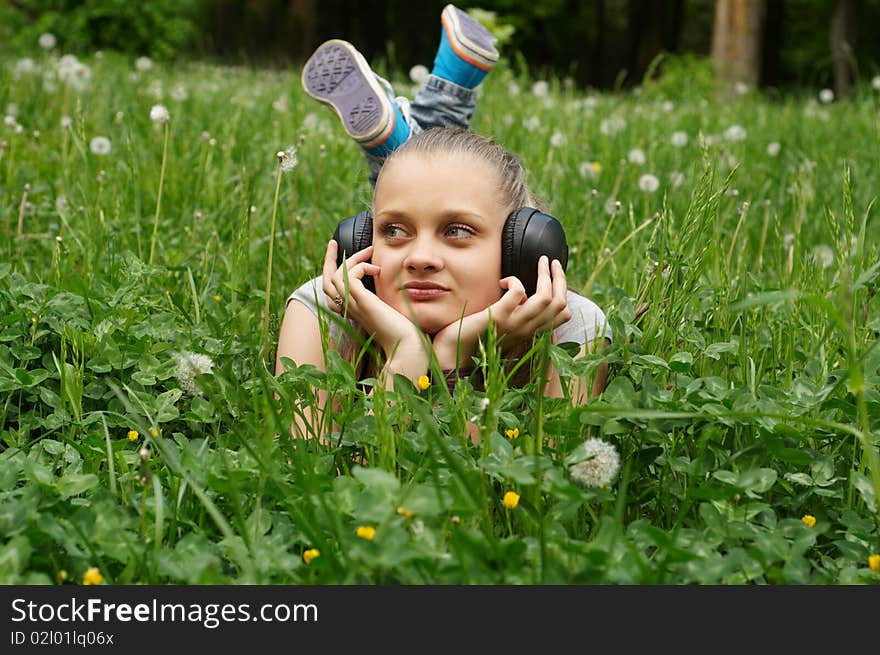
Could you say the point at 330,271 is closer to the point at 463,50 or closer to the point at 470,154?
the point at 470,154

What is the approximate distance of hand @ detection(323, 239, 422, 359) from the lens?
2.38 meters

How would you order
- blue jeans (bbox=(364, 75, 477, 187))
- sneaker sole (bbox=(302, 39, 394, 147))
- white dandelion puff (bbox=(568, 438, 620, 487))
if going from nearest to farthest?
white dandelion puff (bbox=(568, 438, 620, 487)) → sneaker sole (bbox=(302, 39, 394, 147)) → blue jeans (bbox=(364, 75, 477, 187))

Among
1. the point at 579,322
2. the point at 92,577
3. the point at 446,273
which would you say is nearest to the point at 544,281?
the point at 446,273

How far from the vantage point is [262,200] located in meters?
4.52

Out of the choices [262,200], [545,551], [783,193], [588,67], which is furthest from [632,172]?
[588,67]

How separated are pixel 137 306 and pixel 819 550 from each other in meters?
1.89

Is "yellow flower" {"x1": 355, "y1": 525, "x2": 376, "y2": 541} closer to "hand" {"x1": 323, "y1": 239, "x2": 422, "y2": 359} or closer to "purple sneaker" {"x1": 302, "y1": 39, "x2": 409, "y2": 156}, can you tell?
"hand" {"x1": 323, "y1": 239, "x2": 422, "y2": 359}

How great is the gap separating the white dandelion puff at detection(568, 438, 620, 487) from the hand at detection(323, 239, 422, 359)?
2.18 ft

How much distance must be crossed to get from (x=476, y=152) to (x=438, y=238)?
11.3 inches

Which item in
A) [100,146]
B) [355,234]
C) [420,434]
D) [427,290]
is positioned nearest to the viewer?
[420,434]

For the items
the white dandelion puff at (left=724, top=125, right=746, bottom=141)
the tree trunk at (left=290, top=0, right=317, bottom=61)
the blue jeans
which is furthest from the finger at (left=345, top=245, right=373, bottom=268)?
the tree trunk at (left=290, top=0, right=317, bottom=61)

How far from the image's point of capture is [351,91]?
341 cm

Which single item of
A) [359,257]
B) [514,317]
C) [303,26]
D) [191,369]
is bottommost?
[191,369]
